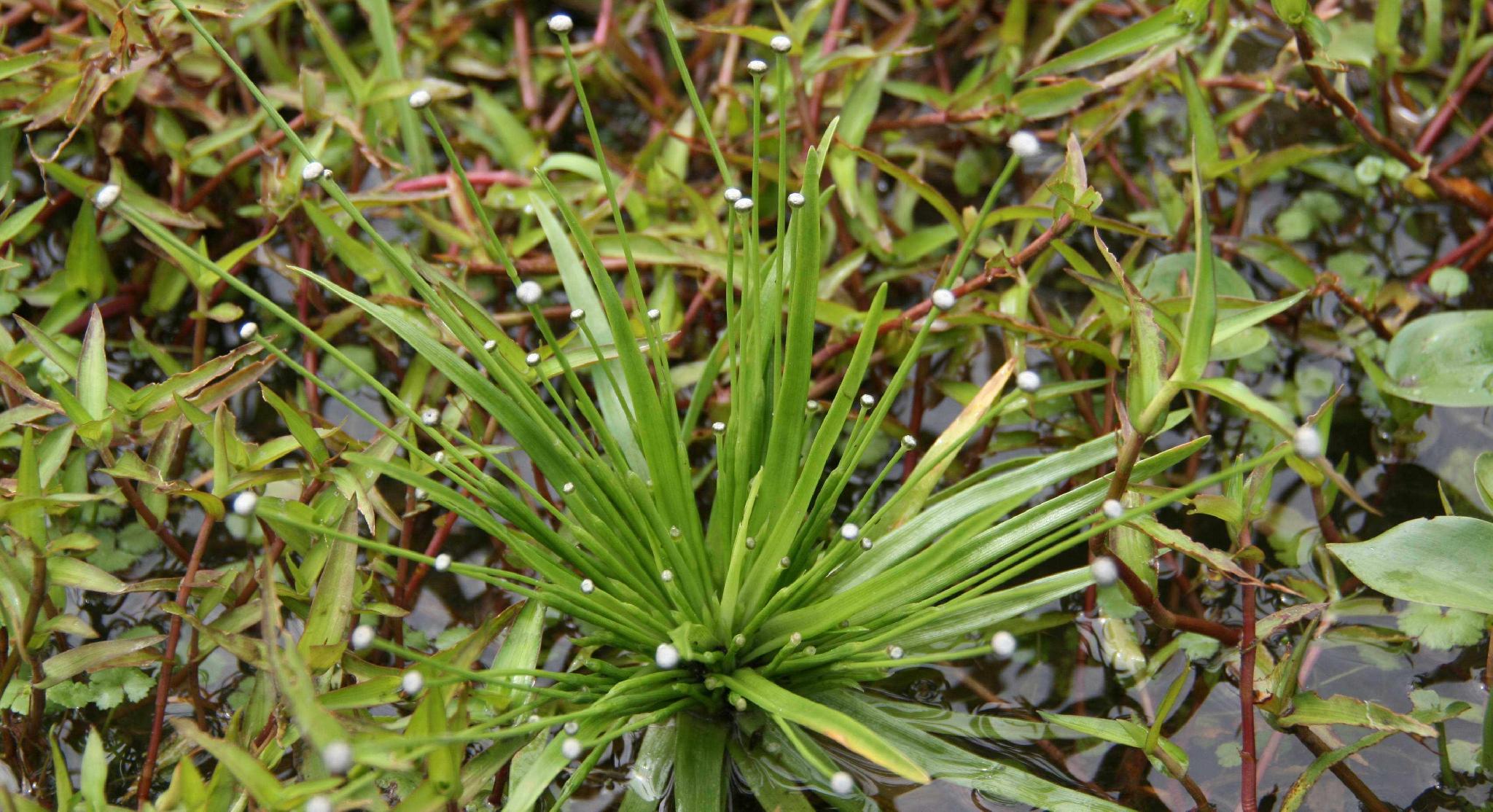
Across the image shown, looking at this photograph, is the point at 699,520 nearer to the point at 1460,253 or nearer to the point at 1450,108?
the point at 1460,253

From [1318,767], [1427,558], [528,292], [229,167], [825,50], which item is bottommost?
[1318,767]

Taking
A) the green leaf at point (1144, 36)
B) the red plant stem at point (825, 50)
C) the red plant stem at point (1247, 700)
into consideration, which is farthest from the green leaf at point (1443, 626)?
the red plant stem at point (825, 50)

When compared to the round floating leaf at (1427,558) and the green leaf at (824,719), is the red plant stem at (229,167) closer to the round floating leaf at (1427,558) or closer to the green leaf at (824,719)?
the green leaf at (824,719)

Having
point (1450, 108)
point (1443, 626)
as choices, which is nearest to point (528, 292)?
point (1443, 626)

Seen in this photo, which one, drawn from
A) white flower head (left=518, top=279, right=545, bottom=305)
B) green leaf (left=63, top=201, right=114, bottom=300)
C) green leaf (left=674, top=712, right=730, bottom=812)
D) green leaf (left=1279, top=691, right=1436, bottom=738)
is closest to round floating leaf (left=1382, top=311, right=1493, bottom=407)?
green leaf (left=1279, top=691, right=1436, bottom=738)

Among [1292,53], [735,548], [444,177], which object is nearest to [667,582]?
[735,548]

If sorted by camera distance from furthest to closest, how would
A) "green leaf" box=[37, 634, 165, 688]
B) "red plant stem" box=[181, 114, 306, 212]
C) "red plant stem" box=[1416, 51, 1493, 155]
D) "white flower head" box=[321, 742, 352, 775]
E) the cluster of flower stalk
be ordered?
"red plant stem" box=[1416, 51, 1493, 155] → "red plant stem" box=[181, 114, 306, 212] → "green leaf" box=[37, 634, 165, 688] → the cluster of flower stalk → "white flower head" box=[321, 742, 352, 775]

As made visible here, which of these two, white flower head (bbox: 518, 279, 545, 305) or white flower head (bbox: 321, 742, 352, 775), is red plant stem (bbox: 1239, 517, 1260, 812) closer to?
white flower head (bbox: 518, 279, 545, 305)
